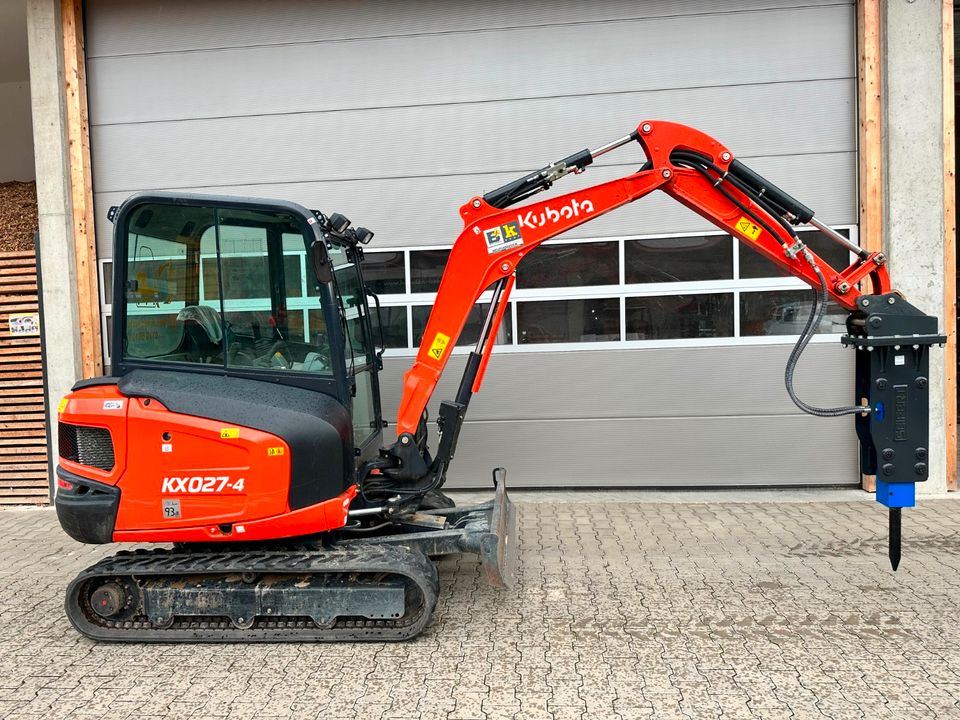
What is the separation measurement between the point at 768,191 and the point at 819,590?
2589mm

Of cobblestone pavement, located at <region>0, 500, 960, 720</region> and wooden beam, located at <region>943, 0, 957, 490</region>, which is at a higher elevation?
wooden beam, located at <region>943, 0, 957, 490</region>

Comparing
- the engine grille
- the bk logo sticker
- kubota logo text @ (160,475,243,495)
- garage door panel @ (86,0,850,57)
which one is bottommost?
kubota logo text @ (160,475,243,495)

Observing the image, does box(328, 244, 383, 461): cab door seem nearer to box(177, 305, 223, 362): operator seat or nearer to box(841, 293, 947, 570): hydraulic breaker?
box(177, 305, 223, 362): operator seat

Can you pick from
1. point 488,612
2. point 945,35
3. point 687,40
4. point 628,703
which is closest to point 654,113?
point 687,40

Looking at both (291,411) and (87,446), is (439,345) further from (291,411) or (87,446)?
(87,446)

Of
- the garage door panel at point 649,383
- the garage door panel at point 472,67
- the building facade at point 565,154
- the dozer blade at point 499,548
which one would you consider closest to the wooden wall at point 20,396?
the building facade at point 565,154

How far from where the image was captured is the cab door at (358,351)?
5.32m

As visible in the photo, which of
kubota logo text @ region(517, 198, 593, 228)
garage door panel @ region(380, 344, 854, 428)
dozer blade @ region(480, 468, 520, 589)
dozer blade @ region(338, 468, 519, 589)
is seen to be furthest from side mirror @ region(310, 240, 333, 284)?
garage door panel @ region(380, 344, 854, 428)

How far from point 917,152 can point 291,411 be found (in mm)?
6567

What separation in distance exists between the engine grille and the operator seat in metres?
0.67

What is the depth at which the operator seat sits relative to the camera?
5.00 meters

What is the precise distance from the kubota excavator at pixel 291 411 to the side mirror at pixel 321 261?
10 millimetres

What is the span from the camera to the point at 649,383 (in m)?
8.33

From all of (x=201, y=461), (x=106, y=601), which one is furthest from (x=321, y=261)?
(x=106, y=601)
